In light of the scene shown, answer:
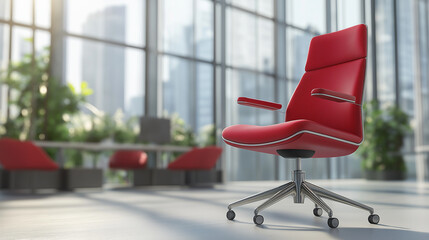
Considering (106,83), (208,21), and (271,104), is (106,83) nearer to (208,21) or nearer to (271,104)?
(208,21)

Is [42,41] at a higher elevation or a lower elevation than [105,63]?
higher

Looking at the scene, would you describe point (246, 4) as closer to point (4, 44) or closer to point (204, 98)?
point (204, 98)

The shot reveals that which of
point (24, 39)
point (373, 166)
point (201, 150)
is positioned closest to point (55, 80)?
point (24, 39)

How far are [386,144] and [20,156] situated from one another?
23.9ft

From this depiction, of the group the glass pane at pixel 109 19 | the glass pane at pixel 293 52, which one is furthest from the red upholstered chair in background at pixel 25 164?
the glass pane at pixel 293 52

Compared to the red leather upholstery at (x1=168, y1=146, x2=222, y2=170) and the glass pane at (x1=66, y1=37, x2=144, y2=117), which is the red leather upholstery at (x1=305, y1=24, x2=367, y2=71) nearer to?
the red leather upholstery at (x1=168, y1=146, x2=222, y2=170)

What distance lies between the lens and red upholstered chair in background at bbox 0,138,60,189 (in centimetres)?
486

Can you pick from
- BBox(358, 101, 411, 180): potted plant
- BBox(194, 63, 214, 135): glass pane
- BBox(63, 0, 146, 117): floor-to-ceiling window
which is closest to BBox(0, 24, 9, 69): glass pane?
BBox(63, 0, 146, 117): floor-to-ceiling window

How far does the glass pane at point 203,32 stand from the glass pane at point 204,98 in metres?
0.24

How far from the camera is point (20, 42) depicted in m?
6.85

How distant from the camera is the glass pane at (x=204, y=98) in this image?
8.41 m

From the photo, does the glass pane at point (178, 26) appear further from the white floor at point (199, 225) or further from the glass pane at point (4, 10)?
the white floor at point (199, 225)

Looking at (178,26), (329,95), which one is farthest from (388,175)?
(329,95)

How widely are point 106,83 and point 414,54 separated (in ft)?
21.8
